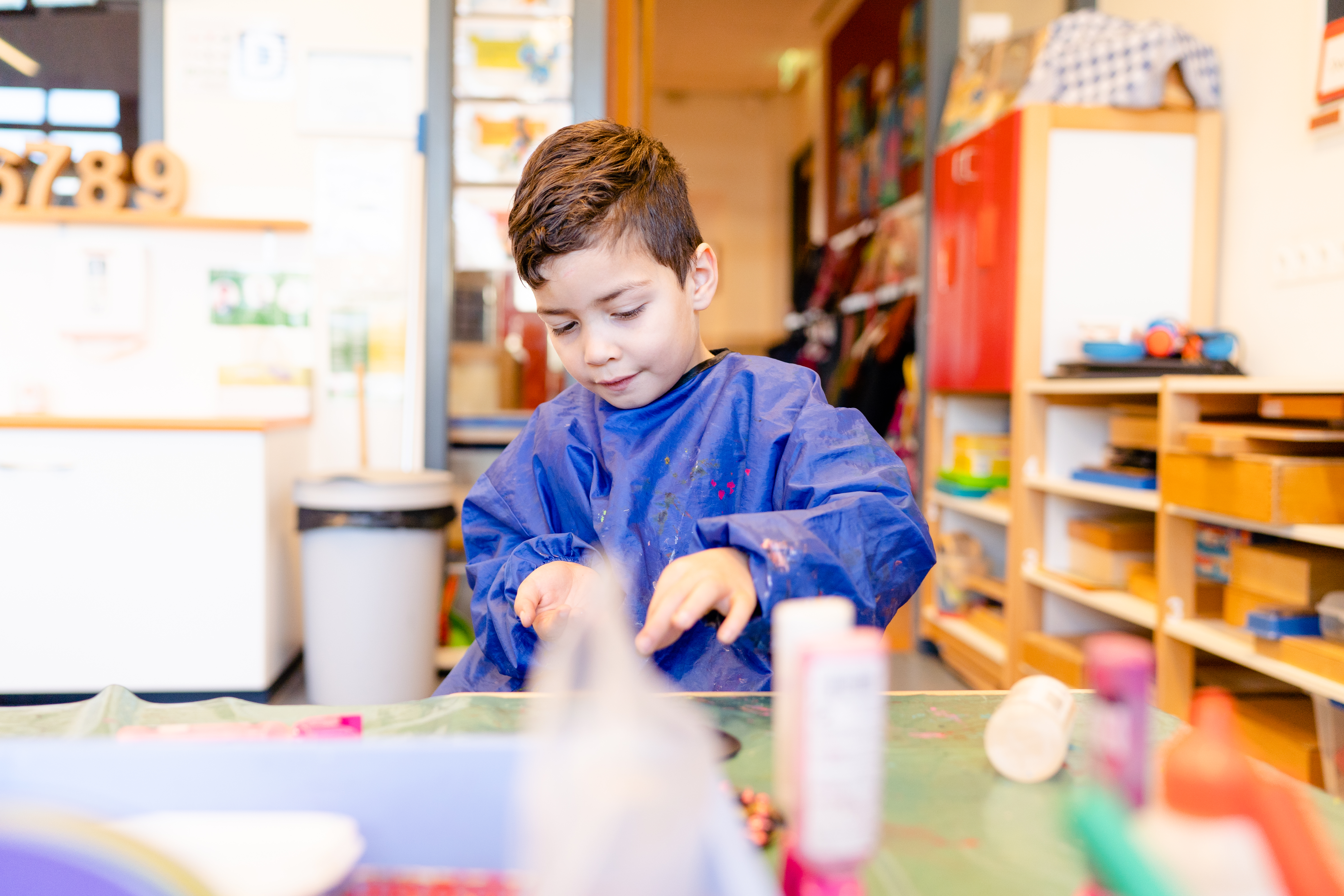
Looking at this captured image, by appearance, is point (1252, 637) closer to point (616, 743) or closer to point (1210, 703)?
point (1210, 703)

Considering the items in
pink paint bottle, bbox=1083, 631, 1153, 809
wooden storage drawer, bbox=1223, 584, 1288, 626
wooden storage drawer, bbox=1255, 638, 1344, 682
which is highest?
pink paint bottle, bbox=1083, 631, 1153, 809

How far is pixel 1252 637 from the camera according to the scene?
1.86 meters

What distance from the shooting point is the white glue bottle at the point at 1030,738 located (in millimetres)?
625

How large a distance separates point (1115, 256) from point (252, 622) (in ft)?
8.22

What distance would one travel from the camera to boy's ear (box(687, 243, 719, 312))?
113 centimetres

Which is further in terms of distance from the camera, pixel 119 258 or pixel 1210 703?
pixel 119 258

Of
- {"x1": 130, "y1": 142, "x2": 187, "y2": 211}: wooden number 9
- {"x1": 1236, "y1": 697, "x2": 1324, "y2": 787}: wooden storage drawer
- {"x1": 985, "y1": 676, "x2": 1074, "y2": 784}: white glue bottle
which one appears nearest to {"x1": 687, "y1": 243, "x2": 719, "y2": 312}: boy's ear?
{"x1": 985, "y1": 676, "x2": 1074, "y2": 784}: white glue bottle

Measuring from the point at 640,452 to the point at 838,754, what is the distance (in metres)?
0.77

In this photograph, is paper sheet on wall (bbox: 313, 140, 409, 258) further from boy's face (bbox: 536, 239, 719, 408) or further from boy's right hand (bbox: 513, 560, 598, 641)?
boy's right hand (bbox: 513, 560, 598, 641)

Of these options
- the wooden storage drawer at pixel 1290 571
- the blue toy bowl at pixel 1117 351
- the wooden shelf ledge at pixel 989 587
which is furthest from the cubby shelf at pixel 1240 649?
the wooden shelf ledge at pixel 989 587

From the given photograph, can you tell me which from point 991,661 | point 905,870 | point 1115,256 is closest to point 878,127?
point 1115,256

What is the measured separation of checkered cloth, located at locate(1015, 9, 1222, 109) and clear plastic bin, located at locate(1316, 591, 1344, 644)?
1463mm

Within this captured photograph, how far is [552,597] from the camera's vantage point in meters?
0.89

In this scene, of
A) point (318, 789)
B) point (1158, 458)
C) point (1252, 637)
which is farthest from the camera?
point (1158, 458)
